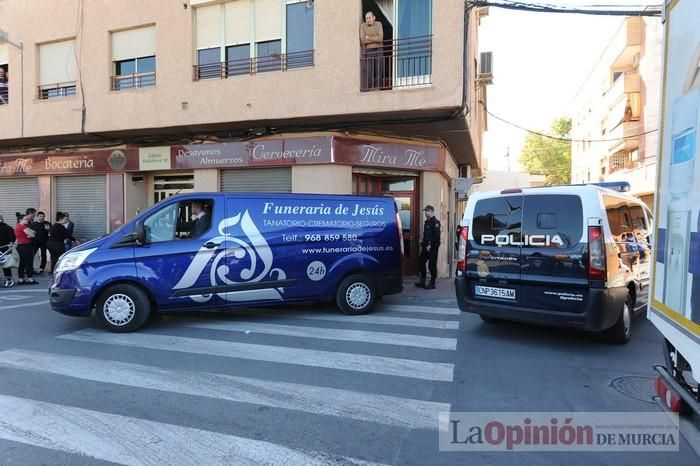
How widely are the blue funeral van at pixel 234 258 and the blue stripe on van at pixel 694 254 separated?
17.4 feet

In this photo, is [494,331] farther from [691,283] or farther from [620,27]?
[620,27]

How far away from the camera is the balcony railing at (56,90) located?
42.9 ft

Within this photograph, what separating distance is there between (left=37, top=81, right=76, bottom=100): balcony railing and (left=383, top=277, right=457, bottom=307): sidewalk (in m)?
11.0

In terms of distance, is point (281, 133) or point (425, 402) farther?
point (281, 133)

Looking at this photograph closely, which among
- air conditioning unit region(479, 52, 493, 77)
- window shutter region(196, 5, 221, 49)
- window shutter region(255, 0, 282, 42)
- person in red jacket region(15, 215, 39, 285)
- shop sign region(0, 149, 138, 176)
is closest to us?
window shutter region(255, 0, 282, 42)

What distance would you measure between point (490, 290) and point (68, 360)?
506 centimetres

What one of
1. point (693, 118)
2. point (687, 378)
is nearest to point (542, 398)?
point (687, 378)

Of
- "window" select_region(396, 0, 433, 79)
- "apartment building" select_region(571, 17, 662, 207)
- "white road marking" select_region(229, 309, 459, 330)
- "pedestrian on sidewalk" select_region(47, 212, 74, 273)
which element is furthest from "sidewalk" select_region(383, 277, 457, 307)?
"apartment building" select_region(571, 17, 662, 207)

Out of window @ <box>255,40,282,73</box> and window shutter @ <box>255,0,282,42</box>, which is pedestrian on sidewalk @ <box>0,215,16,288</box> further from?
window shutter @ <box>255,0,282,42</box>

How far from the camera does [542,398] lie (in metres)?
4.05

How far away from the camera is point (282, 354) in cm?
527

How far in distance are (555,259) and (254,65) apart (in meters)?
8.82

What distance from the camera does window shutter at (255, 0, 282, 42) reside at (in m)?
10.9

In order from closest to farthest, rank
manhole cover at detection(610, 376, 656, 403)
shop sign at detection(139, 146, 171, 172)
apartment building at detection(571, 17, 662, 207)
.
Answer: manhole cover at detection(610, 376, 656, 403) < shop sign at detection(139, 146, 171, 172) < apartment building at detection(571, 17, 662, 207)
